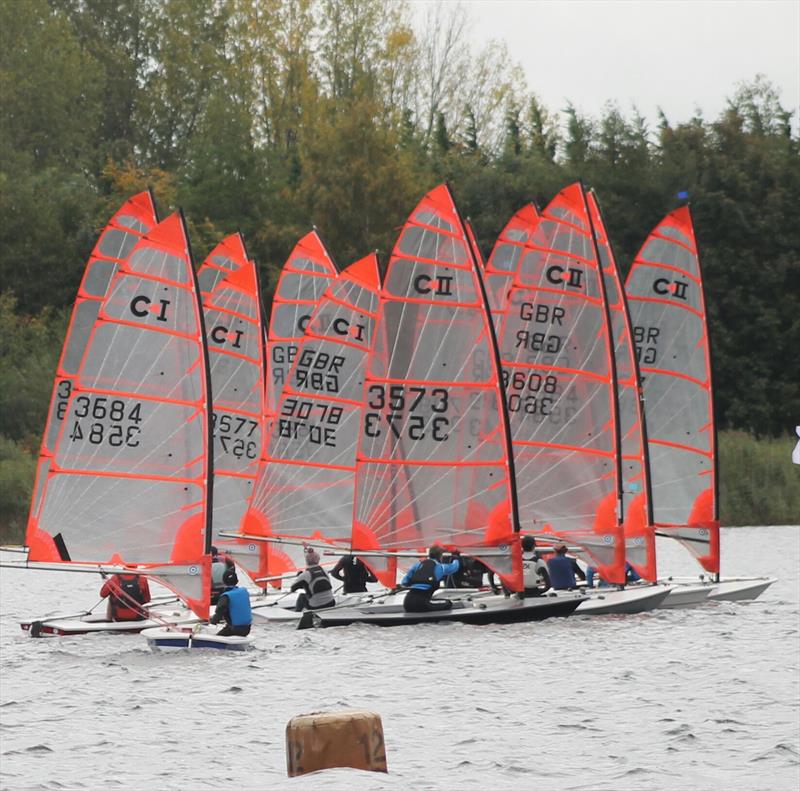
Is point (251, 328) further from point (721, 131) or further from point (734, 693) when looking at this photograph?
point (721, 131)

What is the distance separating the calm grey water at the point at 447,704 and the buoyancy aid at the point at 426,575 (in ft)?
3.01

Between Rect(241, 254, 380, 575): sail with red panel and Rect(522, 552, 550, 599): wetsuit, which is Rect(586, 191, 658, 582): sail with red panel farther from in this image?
Rect(241, 254, 380, 575): sail with red panel

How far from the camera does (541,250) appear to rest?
109ft

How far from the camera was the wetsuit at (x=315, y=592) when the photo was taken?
2948 centimetres

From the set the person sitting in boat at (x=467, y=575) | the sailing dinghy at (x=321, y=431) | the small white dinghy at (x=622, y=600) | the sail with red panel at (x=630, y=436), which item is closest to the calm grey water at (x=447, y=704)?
the small white dinghy at (x=622, y=600)

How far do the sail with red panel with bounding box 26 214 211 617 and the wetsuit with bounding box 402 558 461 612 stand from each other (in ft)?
11.1

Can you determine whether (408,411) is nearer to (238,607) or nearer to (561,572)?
(561,572)

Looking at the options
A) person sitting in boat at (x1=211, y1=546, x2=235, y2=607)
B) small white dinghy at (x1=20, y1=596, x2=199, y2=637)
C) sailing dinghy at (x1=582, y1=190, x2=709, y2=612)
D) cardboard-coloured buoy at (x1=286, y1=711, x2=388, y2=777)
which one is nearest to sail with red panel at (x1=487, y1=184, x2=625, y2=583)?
sailing dinghy at (x1=582, y1=190, x2=709, y2=612)

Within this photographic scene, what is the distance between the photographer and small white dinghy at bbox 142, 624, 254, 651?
25750 mm

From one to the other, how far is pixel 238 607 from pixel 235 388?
33.1 ft

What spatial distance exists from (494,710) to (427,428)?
885 cm

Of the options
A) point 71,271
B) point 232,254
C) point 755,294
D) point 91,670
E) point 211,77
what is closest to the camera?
point 91,670

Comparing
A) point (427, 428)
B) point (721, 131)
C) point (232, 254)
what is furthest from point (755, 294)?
point (427, 428)

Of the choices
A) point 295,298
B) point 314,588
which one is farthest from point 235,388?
point 314,588
